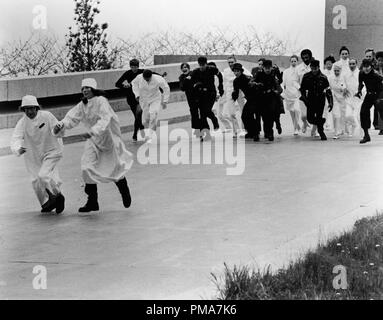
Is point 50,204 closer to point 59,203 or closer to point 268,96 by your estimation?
point 59,203

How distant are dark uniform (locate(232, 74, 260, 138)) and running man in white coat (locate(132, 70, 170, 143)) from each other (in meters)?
1.42

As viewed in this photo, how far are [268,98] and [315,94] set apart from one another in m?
0.94

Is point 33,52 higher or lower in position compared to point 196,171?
higher

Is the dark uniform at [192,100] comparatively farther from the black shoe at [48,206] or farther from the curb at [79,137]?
the black shoe at [48,206]

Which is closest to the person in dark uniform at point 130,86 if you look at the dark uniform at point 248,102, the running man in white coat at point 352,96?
the dark uniform at point 248,102

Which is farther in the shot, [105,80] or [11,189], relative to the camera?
[105,80]

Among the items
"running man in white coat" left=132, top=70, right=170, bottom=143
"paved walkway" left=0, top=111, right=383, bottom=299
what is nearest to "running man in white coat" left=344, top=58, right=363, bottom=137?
"paved walkway" left=0, top=111, right=383, bottom=299

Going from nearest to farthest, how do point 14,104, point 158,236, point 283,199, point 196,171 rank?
point 158,236
point 283,199
point 196,171
point 14,104

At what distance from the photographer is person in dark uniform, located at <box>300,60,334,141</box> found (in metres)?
20.4

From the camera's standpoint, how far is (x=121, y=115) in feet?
84.5

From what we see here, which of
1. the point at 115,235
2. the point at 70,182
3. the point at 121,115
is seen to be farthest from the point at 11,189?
the point at 121,115
